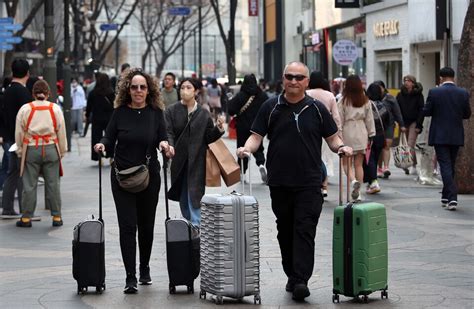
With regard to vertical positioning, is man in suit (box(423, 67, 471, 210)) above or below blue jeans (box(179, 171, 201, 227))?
above

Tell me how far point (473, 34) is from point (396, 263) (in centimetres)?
741

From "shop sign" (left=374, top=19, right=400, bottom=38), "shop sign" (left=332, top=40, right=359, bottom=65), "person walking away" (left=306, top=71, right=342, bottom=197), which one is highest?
"shop sign" (left=374, top=19, right=400, bottom=38)

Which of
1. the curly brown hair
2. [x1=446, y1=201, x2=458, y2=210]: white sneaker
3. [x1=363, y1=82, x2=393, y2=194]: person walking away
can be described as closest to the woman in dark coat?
the curly brown hair

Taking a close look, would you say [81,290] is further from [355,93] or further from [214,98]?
[214,98]

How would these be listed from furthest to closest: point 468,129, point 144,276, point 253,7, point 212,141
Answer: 1. point 253,7
2. point 468,129
3. point 212,141
4. point 144,276

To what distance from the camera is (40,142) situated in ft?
46.5

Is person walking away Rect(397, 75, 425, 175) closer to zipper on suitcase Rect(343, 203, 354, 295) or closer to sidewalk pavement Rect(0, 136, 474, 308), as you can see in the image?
sidewalk pavement Rect(0, 136, 474, 308)

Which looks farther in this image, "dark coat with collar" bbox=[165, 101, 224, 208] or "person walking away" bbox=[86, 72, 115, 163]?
Answer: "person walking away" bbox=[86, 72, 115, 163]

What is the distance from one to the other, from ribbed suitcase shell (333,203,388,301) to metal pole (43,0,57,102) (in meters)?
16.2

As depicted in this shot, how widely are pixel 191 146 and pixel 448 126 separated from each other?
463 centimetres

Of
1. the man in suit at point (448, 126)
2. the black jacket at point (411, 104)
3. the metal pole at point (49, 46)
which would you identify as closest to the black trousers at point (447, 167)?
the man in suit at point (448, 126)

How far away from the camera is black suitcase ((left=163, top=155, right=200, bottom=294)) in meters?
9.72

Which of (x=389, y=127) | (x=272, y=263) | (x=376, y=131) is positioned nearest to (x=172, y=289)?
(x=272, y=263)

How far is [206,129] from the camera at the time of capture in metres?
12.5
